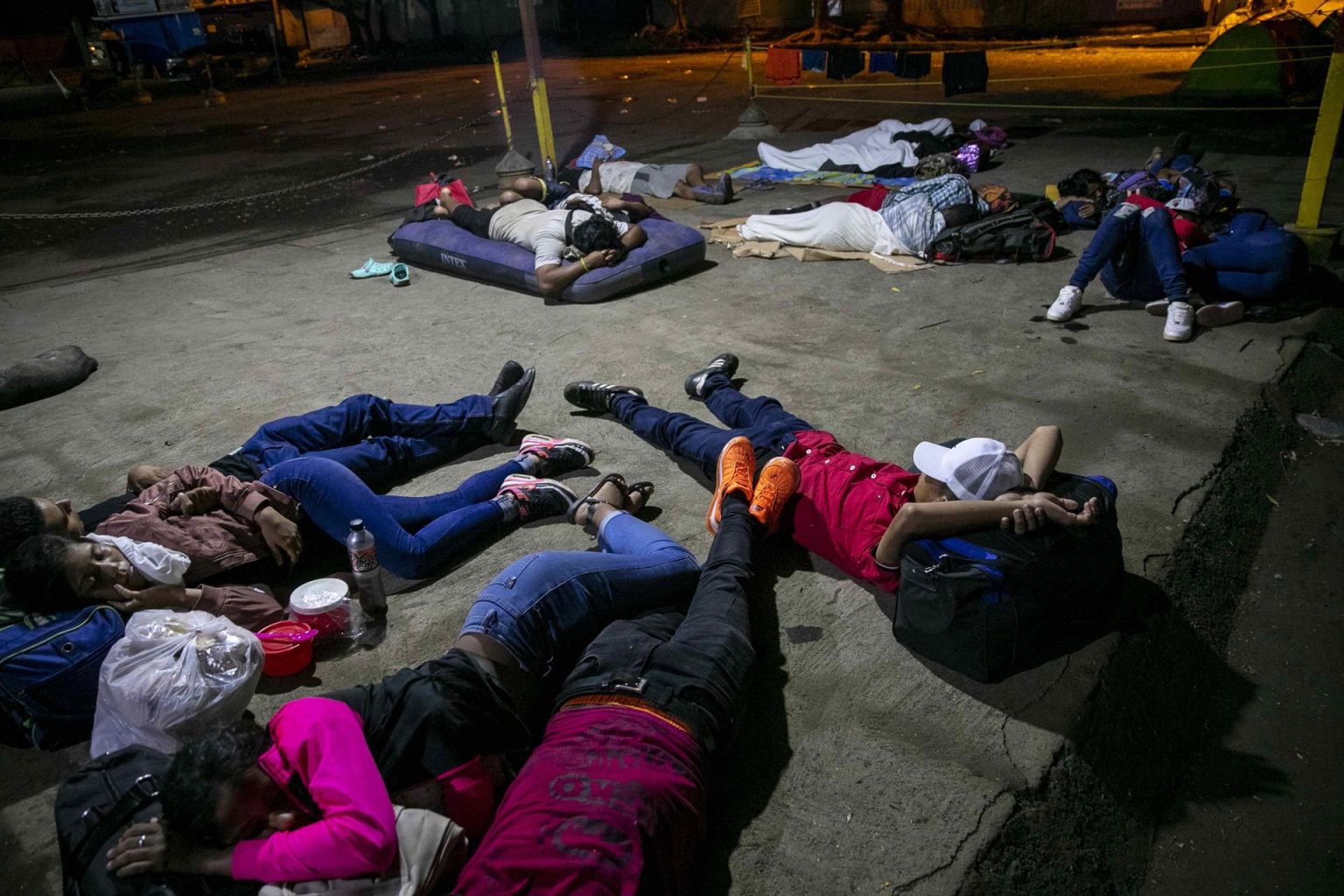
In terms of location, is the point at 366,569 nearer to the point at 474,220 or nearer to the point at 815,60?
the point at 474,220

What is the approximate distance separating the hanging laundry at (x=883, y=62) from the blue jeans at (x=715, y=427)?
38.4ft

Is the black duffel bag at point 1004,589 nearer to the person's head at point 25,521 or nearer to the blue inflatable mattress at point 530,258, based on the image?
the person's head at point 25,521

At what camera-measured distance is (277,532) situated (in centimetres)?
311

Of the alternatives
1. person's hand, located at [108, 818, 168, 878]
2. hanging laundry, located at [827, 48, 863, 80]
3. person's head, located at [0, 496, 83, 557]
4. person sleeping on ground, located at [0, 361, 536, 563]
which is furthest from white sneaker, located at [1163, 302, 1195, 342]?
hanging laundry, located at [827, 48, 863, 80]

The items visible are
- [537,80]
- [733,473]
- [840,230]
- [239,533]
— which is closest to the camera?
[239,533]

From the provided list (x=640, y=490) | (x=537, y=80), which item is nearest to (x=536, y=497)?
(x=640, y=490)

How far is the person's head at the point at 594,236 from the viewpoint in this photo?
6113 mm

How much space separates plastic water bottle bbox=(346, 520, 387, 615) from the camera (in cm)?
303

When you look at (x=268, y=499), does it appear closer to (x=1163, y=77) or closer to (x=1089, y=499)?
(x=1089, y=499)

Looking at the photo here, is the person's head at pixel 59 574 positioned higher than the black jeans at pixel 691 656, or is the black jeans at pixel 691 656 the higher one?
the person's head at pixel 59 574

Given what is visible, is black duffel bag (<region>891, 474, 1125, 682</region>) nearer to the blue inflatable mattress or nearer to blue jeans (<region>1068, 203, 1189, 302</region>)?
blue jeans (<region>1068, 203, 1189, 302</region>)

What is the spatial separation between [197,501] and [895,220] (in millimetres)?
5272

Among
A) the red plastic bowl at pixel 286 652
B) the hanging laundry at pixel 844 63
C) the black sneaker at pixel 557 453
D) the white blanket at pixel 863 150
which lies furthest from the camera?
the hanging laundry at pixel 844 63

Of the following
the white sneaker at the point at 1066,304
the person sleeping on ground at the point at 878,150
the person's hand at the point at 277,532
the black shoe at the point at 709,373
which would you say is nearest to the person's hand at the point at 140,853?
the person's hand at the point at 277,532
